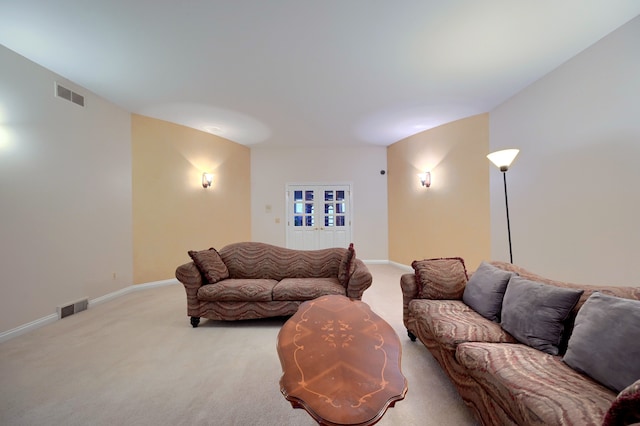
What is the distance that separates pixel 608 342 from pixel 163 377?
2.67 meters

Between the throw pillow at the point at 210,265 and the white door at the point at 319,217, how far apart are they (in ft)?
10.0

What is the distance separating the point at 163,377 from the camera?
190 centimetres

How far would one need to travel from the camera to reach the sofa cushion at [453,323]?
163 cm

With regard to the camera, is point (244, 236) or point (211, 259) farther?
point (244, 236)

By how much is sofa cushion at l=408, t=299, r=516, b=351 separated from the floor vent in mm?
3893

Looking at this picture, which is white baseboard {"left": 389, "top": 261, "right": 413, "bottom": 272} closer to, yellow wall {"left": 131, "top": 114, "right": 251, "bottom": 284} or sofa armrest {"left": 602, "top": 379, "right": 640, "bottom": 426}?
yellow wall {"left": 131, "top": 114, "right": 251, "bottom": 284}

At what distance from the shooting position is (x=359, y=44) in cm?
237

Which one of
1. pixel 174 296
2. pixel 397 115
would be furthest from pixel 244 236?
pixel 397 115

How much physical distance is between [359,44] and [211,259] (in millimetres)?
A: 2750

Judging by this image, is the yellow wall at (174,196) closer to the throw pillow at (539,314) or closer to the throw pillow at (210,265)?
the throw pillow at (210,265)

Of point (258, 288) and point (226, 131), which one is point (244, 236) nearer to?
point (226, 131)

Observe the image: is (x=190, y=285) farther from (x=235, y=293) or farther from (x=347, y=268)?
(x=347, y=268)

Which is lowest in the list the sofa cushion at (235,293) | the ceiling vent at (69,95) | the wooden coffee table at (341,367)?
the sofa cushion at (235,293)

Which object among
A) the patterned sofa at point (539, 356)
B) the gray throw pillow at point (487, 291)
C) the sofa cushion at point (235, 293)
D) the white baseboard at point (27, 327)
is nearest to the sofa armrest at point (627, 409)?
the patterned sofa at point (539, 356)
